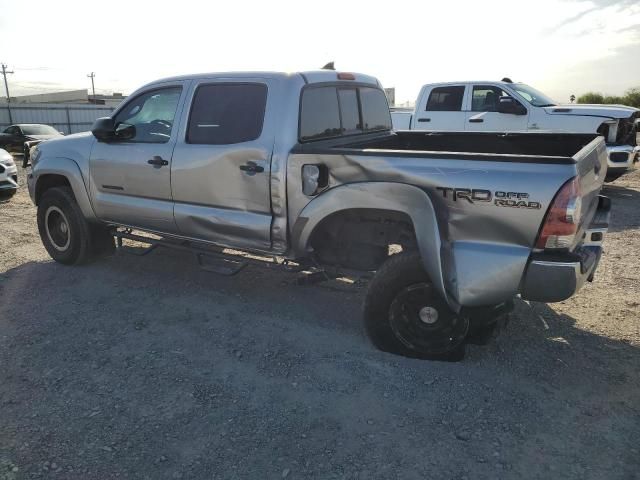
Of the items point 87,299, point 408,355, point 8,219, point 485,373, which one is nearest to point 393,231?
point 408,355

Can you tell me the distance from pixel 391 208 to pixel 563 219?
104 centimetres

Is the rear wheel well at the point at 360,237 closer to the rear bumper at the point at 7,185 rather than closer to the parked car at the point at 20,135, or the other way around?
the rear bumper at the point at 7,185

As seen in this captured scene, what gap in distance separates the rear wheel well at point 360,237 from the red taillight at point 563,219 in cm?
89

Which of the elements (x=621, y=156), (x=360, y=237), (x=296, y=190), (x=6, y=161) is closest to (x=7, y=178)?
(x=6, y=161)

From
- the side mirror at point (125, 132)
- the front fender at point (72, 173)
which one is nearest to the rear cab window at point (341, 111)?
the side mirror at point (125, 132)

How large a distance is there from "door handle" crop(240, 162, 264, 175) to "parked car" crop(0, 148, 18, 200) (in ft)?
24.6

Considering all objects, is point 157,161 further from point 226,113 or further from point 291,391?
point 291,391

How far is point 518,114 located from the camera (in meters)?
9.54

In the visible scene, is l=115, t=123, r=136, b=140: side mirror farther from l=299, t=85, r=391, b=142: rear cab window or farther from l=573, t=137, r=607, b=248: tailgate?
l=573, t=137, r=607, b=248: tailgate

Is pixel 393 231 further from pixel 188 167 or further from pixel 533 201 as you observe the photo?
pixel 188 167

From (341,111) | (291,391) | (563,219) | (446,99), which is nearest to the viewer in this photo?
(563,219)

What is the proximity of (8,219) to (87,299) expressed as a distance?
4.30 meters

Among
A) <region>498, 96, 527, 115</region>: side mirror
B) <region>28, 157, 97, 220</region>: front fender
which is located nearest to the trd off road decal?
<region>28, 157, 97, 220</region>: front fender

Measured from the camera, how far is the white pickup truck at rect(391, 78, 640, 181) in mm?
9203
